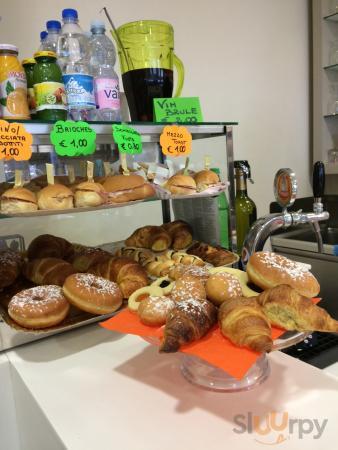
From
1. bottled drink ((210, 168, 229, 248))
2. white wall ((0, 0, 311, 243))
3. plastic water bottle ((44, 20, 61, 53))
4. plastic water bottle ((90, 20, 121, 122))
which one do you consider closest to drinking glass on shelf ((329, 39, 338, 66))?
white wall ((0, 0, 311, 243))

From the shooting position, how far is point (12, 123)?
0.75 meters

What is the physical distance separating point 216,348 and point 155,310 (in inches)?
4.7

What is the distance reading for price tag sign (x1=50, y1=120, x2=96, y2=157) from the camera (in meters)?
0.80

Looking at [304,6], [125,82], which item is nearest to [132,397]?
[125,82]

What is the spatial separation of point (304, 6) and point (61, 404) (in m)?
2.34

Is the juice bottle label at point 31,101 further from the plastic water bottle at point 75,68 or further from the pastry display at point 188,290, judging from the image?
the pastry display at point 188,290

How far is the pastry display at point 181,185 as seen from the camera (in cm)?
99

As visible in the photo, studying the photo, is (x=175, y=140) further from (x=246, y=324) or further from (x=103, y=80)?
(x=246, y=324)

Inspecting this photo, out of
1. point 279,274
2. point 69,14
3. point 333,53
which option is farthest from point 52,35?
point 333,53

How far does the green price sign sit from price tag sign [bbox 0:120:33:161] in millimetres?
188

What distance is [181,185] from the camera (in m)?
0.99

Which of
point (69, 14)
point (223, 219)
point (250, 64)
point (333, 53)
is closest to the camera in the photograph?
point (69, 14)

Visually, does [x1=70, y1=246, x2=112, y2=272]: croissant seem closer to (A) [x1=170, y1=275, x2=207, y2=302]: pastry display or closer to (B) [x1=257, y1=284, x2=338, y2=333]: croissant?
(A) [x1=170, y1=275, x2=207, y2=302]: pastry display
